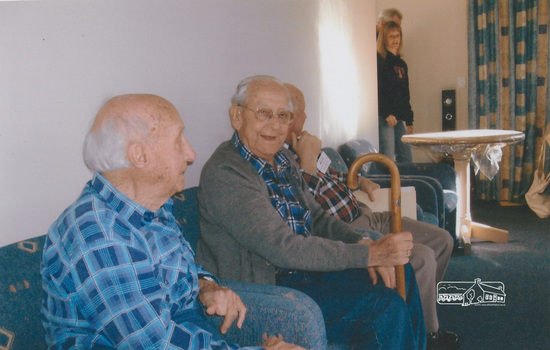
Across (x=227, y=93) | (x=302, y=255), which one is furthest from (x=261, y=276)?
(x=227, y=93)

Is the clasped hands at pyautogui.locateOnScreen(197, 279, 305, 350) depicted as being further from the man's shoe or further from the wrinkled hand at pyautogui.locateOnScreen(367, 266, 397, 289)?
the man's shoe

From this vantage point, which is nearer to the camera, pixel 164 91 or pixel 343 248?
pixel 343 248

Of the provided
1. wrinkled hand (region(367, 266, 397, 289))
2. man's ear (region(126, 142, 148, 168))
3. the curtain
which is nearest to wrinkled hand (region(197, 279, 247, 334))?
man's ear (region(126, 142, 148, 168))

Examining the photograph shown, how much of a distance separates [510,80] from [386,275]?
391 cm

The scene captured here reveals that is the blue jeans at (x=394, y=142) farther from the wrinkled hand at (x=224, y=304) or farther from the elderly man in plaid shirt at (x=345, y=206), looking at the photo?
the wrinkled hand at (x=224, y=304)

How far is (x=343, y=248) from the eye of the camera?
1329 mm

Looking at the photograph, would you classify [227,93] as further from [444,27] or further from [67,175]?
[444,27]

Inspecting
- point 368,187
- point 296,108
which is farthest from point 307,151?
point 368,187

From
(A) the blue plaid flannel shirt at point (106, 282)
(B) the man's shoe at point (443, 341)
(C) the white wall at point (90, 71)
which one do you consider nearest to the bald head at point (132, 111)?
(A) the blue plaid flannel shirt at point (106, 282)

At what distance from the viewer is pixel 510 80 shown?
463cm

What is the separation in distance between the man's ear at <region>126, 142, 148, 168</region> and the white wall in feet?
1.13

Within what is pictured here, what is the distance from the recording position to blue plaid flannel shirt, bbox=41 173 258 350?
31.0 inches

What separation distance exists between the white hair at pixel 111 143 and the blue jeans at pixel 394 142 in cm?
341

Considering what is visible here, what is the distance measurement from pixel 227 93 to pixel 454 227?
1.89 m
